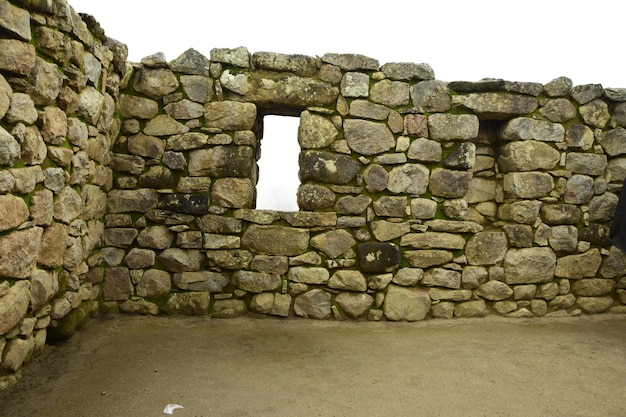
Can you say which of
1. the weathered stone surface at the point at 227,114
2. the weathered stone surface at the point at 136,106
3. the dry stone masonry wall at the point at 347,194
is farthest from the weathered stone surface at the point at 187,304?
the weathered stone surface at the point at 136,106

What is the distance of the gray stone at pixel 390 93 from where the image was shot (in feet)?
13.1

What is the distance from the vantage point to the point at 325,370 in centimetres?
294

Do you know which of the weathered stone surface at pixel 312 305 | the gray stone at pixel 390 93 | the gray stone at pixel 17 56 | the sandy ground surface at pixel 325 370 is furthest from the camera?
the gray stone at pixel 390 93

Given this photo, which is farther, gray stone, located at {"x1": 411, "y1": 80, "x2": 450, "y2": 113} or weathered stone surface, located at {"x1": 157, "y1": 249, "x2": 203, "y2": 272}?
gray stone, located at {"x1": 411, "y1": 80, "x2": 450, "y2": 113}

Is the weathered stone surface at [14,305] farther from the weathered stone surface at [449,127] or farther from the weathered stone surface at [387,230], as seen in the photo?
the weathered stone surface at [449,127]

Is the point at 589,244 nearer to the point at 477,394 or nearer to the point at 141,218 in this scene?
the point at 477,394

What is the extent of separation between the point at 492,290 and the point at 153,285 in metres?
3.20

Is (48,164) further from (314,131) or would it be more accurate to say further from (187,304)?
(314,131)

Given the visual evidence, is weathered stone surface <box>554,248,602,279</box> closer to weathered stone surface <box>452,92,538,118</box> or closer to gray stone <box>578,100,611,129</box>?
gray stone <box>578,100,611,129</box>

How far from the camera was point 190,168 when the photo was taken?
3836 millimetres

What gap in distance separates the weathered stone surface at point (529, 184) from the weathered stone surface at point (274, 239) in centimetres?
210

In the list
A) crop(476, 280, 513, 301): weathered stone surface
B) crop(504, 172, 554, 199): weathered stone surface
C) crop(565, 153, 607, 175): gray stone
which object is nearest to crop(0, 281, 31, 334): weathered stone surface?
crop(476, 280, 513, 301): weathered stone surface

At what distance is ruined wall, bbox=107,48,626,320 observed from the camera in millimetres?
3816

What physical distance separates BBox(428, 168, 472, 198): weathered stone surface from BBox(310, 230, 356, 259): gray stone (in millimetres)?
953
